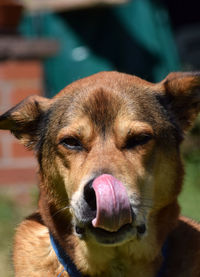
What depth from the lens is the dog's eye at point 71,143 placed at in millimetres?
3775

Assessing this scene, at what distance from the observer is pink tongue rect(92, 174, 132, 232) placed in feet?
10.8

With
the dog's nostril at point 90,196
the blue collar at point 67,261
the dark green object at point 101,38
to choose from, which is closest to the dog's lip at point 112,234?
the dog's nostril at point 90,196

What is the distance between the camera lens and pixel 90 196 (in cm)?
339

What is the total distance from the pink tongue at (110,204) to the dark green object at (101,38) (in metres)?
6.16

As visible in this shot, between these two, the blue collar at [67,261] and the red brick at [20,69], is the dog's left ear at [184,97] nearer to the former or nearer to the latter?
the blue collar at [67,261]

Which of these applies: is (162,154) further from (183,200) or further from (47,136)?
(183,200)

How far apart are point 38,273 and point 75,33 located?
6118 millimetres

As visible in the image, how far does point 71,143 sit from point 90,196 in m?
0.54

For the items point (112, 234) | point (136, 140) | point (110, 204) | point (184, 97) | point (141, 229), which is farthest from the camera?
point (184, 97)

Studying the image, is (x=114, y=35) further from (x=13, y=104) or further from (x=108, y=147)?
(x=108, y=147)

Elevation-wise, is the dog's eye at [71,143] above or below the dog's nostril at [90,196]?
above

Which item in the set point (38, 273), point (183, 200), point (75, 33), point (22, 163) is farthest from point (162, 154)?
point (75, 33)

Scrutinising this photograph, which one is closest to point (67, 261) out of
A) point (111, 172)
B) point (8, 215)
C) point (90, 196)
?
point (90, 196)

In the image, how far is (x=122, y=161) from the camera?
3.56m
